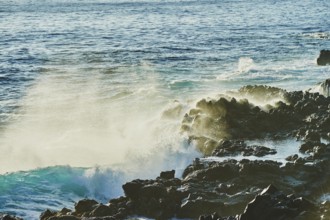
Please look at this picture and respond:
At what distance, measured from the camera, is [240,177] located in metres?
17.7

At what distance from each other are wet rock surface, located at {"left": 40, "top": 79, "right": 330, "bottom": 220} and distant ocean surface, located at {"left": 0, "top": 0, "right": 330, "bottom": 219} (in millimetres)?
1445

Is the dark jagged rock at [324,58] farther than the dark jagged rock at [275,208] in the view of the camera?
Yes

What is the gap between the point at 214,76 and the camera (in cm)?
3962

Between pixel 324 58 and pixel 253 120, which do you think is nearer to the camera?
pixel 253 120

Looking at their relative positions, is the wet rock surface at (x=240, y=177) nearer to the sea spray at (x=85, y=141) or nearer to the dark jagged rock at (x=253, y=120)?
the dark jagged rock at (x=253, y=120)

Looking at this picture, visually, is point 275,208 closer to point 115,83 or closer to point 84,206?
point 84,206

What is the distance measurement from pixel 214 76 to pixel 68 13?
57028mm

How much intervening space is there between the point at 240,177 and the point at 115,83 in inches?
884

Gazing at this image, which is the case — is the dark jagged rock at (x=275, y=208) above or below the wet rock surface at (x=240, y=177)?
above

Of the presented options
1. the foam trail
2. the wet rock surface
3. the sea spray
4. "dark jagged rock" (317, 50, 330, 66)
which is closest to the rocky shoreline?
the wet rock surface

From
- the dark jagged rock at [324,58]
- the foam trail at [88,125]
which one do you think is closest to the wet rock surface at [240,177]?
the foam trail at [88,125]

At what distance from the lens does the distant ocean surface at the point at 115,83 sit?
20594 millimetres

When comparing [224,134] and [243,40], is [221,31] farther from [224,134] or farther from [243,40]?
[224,134]

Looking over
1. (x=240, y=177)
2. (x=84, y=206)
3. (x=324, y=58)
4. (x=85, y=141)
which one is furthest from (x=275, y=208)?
(x=324, y=58)
